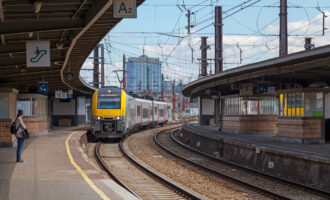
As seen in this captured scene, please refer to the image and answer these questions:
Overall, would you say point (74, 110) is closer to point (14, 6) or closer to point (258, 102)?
point (258, 102)

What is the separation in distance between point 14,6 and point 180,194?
6080 millimetres

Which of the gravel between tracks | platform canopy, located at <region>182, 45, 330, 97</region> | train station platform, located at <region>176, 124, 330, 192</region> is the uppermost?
platform canopy, located at <region>182, 45, 330, 97</region>

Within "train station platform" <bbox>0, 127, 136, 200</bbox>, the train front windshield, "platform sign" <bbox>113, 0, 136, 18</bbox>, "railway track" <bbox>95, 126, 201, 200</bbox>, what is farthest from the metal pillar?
"platform sign" <bbox>113, 0, 136, 18</bbox>

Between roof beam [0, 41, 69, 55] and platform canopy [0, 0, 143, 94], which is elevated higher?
platform canopy [0, 0, 143, 94]

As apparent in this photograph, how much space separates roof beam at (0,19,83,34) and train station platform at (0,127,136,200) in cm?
376

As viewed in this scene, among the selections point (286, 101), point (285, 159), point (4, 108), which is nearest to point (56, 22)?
point (4, 108)

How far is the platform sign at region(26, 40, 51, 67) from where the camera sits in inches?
577

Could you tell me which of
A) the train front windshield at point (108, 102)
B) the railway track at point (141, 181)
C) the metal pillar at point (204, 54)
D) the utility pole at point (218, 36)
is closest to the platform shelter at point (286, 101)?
the utility pole at point (218, 36)

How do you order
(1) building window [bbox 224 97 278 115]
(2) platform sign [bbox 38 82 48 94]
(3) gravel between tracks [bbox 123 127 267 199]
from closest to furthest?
(3) gravel between tracks [bbox 123 127 267 199], (1) building window [bbox 224 97 278 115], (2) platform sign [bbox 38 82 48 94]

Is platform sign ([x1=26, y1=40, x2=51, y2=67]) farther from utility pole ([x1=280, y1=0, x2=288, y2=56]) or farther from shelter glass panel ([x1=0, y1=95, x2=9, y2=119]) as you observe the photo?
utility pole ([x1=280, y1=0, x2=288, y2=56])

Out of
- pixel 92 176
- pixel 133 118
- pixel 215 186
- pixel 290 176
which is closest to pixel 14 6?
pixel 92 176

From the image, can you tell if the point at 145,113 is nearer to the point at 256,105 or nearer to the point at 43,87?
the point at 43,87

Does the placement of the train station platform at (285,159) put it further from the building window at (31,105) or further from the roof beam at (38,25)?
the building window at (31,105)

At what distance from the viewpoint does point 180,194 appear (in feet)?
37.3
